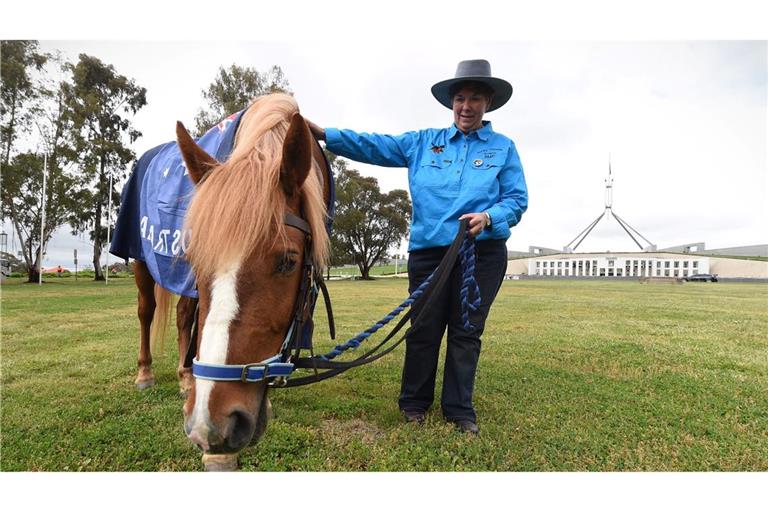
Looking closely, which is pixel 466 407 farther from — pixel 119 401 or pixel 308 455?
pixel 119 401

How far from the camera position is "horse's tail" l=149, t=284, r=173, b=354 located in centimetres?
422

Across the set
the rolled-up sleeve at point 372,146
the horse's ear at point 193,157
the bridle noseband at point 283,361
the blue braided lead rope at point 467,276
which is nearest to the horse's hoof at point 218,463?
the bridle noseband at point 283,361

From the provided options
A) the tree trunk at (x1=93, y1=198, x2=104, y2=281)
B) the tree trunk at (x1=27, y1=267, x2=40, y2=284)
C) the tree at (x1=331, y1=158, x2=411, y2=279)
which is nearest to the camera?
the tree trunk at (x1=27, y1=267, x2=40, y2=284)

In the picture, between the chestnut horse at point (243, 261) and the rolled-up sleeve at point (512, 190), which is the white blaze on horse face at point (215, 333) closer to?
the chestnut horse at point (243, 261)

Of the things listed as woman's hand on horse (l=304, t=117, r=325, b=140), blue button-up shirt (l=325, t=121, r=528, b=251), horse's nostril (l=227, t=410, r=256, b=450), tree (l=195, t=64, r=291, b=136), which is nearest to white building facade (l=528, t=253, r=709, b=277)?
tree (l=195, t=64, r=291, b=136)

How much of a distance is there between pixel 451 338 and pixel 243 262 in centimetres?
196

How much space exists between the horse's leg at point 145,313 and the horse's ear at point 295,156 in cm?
298

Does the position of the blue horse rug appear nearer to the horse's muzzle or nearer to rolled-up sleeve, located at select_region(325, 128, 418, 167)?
rolled-up sleeve, located at select_region(325, 128, 418, 167)

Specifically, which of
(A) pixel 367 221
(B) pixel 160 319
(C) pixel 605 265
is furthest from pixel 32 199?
(C) pixel 605 265

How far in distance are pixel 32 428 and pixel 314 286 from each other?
262cm

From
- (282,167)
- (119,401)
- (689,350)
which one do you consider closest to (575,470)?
(282,167)

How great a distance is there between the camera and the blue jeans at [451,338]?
306cm

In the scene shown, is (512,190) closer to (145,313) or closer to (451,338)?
(451,338)

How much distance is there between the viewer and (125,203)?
3879 mm
